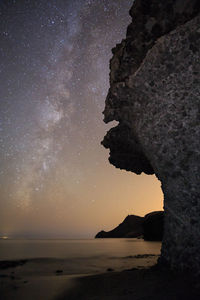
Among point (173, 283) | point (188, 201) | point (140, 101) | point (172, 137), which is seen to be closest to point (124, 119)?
point (140, 101)

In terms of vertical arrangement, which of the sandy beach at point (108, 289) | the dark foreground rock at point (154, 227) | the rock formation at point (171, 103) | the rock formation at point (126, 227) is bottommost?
the rock formation at point (126, 227)

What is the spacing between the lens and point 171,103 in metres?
8.65

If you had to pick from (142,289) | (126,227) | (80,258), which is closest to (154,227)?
(80,258)

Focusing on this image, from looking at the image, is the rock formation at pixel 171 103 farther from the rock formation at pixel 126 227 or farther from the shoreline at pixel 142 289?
the rock formation at pixel 126 227

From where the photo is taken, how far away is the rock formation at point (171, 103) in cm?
793

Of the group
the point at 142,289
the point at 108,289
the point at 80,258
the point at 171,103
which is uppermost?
the point at 171,103

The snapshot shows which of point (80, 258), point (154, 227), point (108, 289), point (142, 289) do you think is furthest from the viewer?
point (154, 227)

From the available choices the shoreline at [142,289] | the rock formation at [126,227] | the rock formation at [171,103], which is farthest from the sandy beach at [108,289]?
the rock formation at [126,227]

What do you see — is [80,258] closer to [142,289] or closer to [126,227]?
[142,289]

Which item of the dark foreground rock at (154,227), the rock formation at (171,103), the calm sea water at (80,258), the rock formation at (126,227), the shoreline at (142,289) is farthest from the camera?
the rock formation at (126,227)

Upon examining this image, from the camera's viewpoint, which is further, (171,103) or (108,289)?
(171,103)

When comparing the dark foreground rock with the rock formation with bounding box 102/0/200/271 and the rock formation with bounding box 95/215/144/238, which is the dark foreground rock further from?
the rock formation with bounding box 95/215/144/238

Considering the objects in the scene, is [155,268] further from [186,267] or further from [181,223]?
[181,223]

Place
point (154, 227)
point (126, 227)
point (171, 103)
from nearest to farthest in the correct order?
point (171, 103) < point (154, 227) < point (126, 227)
